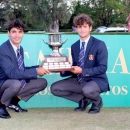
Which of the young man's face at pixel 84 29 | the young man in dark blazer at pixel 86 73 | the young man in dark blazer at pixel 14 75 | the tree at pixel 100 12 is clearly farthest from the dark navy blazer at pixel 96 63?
the tree at pixel 100 12

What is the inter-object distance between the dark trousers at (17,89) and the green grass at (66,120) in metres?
0.24

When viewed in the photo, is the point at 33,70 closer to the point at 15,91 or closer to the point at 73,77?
the point at 15,91

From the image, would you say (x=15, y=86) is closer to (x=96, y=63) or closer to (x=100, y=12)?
(x=96, y=63)

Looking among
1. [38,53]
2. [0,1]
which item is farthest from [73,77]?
[0,1]

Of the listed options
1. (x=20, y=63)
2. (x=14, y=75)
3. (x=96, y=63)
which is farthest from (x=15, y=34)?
(x=96, y=63)

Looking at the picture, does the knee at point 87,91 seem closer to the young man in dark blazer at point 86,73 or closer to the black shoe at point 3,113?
the young man in dark blazer at point 86,73

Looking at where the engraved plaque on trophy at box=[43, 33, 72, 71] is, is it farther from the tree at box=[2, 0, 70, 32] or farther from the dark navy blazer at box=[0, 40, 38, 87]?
the tree at box=[2, 0, 70, 32]

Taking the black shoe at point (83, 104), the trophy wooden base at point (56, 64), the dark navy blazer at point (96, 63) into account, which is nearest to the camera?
the trophy wooden base at point (56, 64)

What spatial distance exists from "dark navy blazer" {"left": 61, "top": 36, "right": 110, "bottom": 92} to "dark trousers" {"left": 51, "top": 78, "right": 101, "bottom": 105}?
9 cm

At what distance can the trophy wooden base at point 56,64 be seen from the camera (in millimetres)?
3951

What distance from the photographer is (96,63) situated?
13.8ft

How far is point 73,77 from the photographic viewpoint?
4.45 metres

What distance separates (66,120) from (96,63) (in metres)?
0.81

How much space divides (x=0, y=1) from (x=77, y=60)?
33303 millimetres
